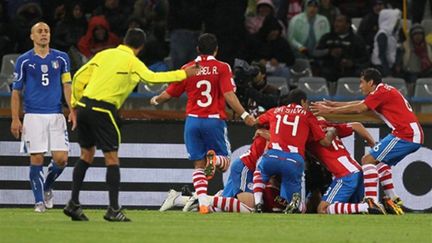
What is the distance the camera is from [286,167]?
16906 millimetres

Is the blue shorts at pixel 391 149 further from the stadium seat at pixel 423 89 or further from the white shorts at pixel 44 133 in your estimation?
the stadium seat at pixel 423 89

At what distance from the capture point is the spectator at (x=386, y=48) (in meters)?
23.3

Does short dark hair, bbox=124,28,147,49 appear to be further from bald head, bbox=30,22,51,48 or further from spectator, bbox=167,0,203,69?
spectator, bbox=167,0,203,69

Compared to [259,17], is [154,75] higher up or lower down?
higher up

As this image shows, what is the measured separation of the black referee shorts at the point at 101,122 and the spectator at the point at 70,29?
8424mm

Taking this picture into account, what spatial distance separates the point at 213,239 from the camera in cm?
1280

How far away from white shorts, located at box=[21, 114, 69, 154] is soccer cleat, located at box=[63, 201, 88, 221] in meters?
2.35

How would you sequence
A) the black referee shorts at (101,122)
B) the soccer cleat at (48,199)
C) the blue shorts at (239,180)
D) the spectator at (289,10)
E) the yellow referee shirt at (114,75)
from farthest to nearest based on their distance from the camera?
the spectator at (289,10)
the blue shorts at (239,180)
the soccer cleat at (48,199)
the yellow referee shirt at (114,75)
the black referee shorts at (101,122)

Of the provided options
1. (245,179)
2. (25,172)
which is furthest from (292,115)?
(25,172)

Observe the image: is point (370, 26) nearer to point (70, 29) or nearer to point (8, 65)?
point (70, 29)

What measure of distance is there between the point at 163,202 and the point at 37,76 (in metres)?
2.94

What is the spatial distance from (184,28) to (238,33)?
3.16 ft

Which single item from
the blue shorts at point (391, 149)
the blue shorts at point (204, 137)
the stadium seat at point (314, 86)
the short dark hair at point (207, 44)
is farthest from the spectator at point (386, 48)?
the short dark hair at point (207, 44)

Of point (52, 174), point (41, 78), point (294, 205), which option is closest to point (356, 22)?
point (294, 205)
